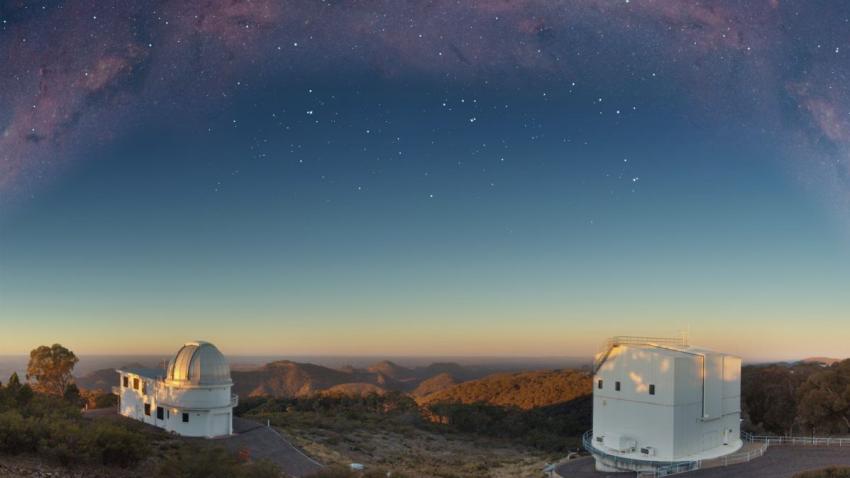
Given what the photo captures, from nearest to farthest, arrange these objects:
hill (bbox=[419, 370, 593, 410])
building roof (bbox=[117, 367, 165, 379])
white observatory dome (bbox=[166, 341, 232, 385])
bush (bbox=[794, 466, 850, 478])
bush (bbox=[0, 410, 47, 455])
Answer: bush (bbox=[0, 410, 47, 455]) < bush (bbox=[794, 466, 850, 478]) < white observatory dome (bbox=[166, 341, 232, 385]) < building roof (bbox=[117, 367, 165, 379]) < hill (bbox=[419, 370, 593, 410])

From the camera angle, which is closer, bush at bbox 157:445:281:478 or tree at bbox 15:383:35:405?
bush at bbox 157:445:281:478

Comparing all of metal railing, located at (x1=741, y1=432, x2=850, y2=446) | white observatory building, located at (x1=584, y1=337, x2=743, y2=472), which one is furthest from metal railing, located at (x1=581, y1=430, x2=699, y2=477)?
metal railing, located at (x1=741, y1=432, x2=850, y2=446)

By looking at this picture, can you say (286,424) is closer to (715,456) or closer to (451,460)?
(451,460)

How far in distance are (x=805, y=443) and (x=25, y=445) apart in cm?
2754

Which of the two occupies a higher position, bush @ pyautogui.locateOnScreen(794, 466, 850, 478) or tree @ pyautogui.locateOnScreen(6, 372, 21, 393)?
tree @ pyautogui.locateOnScreen(6, 372, 21, 393)

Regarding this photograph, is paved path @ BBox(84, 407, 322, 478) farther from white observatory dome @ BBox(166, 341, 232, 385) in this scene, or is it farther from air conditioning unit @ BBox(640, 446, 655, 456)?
air conditioning unit @ BBox(640, 446, 655, 456)

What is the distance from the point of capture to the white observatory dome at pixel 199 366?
28.3m

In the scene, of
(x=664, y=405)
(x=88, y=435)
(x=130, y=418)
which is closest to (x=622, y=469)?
(x=664, y=405)

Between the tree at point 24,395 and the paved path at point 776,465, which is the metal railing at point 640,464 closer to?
the paved path at point 776,465

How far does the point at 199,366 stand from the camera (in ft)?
93.3

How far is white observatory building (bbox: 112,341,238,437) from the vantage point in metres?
27.8

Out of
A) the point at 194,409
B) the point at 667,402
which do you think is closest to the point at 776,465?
the point at 667,402

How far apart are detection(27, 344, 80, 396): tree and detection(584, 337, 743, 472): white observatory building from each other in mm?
28805

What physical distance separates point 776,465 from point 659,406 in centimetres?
420
